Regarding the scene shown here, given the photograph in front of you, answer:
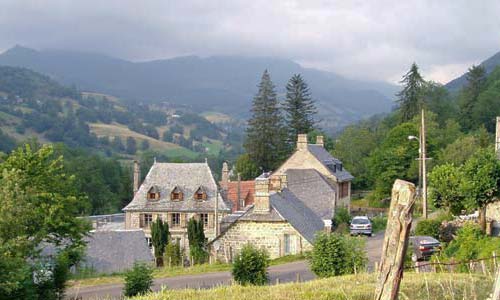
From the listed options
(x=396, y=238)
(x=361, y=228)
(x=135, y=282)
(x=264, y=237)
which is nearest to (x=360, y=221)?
(x=361, y=228)

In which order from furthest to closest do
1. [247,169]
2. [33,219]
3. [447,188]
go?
[247,169]
[447,188]
[33,219]

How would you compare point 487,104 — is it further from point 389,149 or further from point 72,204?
point 72,204

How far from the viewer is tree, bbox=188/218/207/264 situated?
3750cm

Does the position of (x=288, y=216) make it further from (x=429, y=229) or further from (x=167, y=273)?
(x=429, y=229)

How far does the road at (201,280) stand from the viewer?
2561cm

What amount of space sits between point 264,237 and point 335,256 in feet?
34.0

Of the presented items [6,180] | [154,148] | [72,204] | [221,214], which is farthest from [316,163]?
[154,148]

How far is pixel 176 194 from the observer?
51.3 metres

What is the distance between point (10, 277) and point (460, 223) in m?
25.0

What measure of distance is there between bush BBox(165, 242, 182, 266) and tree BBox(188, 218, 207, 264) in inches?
35.5

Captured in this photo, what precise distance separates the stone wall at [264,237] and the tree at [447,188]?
6.84m

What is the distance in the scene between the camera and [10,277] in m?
17.8

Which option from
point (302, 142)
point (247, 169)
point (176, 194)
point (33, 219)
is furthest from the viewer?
point (247, 169)

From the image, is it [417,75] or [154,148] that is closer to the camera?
[417,75]
